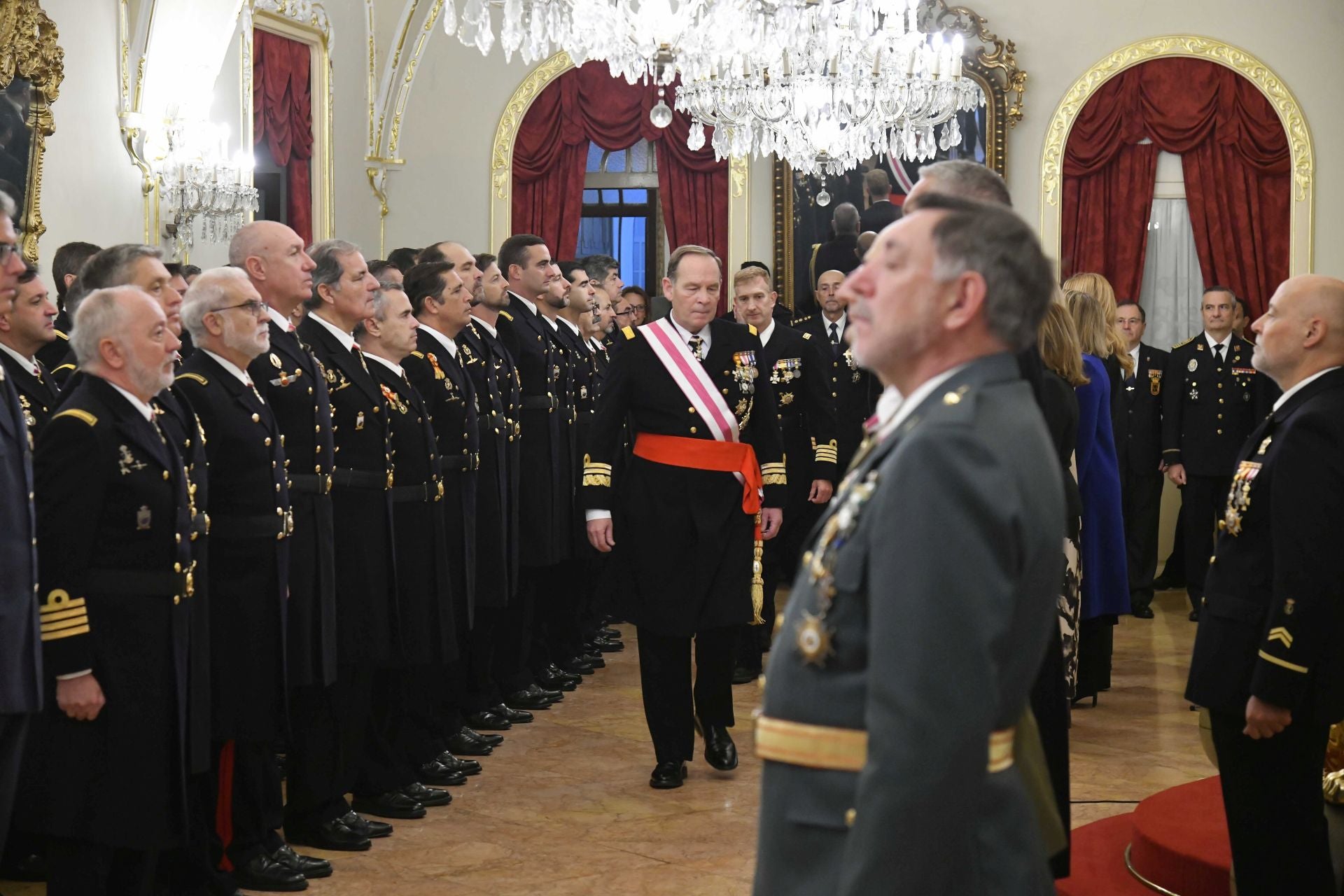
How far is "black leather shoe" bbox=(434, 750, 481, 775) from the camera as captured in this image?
457 centimetres

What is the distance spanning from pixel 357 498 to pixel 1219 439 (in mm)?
4773

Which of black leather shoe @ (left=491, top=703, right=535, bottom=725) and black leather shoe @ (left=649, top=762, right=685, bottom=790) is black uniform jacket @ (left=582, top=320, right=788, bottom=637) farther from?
black leather shoe @ (left=491, top=703, right=535, bottom=725)

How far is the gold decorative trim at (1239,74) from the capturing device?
32.8ft

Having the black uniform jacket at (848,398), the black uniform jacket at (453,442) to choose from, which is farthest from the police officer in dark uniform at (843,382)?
the black uniform jacket at (453,442)

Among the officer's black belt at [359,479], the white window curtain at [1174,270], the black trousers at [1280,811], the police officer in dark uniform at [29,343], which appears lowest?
the black trousers at [1280,811]

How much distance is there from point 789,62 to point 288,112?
3.69 metres

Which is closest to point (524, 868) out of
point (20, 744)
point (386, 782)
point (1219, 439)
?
point (386, 782)

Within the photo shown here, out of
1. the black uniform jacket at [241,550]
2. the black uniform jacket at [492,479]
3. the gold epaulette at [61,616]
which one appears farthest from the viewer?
the black uniform jacket at [492,479]

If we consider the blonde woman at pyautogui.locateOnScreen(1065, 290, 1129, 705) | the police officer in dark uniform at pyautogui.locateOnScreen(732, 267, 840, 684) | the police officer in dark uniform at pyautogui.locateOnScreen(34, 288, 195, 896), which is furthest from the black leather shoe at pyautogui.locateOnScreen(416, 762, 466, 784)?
the blonde woman at pyautogui.locateOnScreen(1065, 290, 1129, 705)

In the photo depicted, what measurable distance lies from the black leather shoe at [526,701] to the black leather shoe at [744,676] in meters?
0.87

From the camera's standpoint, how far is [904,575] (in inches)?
60.1

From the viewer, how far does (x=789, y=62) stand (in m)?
7.49

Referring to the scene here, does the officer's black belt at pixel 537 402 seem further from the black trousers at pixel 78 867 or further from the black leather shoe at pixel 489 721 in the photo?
the black trousers at pixel 78 867

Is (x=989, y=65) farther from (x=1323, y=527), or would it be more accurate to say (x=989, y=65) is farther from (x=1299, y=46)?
(x=1323, y=527)
